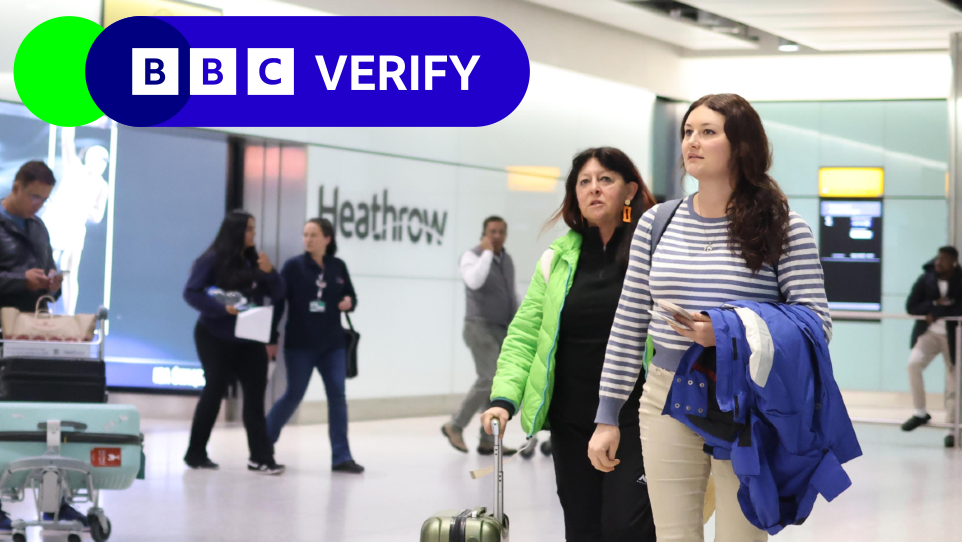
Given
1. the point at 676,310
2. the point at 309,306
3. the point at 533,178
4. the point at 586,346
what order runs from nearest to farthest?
the point at 676,310 < the point at 586,346 < the point at 309,306 < the point at 533,178

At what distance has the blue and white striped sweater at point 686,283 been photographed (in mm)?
2328

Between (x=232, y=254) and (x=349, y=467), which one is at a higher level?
(x=232, y=254)

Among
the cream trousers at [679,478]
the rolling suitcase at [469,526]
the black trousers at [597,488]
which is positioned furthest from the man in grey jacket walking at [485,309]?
the cream trousers at [679,478]

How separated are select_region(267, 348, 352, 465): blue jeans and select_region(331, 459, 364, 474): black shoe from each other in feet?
0.15

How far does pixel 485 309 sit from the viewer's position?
8391mm

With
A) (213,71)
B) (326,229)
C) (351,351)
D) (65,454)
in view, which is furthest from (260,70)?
(65,454)

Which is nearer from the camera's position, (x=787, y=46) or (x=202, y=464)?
(x=202, y=464)

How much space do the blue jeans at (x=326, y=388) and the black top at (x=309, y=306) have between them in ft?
0.22

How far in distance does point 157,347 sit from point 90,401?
18.0 feet

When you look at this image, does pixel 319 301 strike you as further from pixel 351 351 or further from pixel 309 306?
pixel 351 351

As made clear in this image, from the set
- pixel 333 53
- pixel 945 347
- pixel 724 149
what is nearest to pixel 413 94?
pixel 333 53

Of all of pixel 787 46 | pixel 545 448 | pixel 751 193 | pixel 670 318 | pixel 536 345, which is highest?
pixel 787 46

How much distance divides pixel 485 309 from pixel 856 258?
7.33 metres

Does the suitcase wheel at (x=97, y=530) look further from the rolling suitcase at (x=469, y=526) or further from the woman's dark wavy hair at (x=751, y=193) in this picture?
the woman's dark wavy hair at (x=751, y=193)
